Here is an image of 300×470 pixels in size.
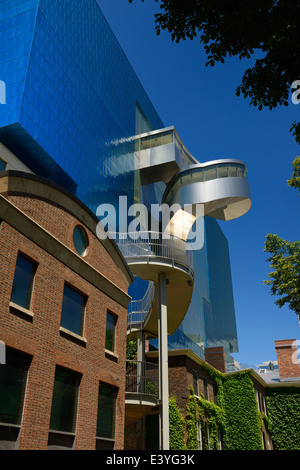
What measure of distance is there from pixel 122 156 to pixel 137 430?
81.6 feet

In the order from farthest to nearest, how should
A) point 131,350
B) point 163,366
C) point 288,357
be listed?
point 288,357 → point 131,350 → point 163,366

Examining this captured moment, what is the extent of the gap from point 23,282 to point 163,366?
38.2 ft

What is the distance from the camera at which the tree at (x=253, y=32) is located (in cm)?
897

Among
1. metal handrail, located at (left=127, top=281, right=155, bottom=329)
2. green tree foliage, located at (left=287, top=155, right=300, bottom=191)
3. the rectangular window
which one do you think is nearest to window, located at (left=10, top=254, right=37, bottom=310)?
the rectangular window

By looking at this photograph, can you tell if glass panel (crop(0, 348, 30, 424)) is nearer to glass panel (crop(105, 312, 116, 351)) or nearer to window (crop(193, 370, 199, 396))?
glass panel (crop(105, 312, 116, 351))

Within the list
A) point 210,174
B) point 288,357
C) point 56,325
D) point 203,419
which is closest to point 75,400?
point 56,325

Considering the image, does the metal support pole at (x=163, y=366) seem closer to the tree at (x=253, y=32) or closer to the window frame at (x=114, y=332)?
the window frame at (x=114, y=332)

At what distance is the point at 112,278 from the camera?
1873 cm

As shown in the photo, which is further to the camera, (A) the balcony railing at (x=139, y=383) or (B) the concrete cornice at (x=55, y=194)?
(A) the balcony railing at (x=139, y=383)

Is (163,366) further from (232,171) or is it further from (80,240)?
(232,171)

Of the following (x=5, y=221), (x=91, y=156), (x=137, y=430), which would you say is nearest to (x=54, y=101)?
(x=91, y=156)

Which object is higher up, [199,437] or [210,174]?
[210,174]

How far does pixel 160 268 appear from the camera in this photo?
76.3 ft

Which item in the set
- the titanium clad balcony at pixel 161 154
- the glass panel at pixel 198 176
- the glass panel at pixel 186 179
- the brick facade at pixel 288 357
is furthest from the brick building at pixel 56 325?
the brick facade at pixel 288 357
